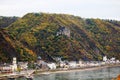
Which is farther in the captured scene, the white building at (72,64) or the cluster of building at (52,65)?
the white building at (72,64)

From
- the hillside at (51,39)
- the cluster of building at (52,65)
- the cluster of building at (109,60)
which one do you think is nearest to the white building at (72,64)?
the cluster of building at (52,65)

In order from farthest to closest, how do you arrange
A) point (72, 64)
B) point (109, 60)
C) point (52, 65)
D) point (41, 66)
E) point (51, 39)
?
point (109, 60), point (51, 39), point (72, 64), point (52, 65), point (41, 66)

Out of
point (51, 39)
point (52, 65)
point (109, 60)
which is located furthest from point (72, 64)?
point (109, 60)

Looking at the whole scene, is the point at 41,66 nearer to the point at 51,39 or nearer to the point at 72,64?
the point at 72,64

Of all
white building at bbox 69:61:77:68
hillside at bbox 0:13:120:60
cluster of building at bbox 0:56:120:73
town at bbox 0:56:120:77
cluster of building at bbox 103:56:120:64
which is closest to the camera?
town at bbox 0:56:120:77

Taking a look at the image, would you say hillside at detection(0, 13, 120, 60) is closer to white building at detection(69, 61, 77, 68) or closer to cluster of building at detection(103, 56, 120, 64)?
cluster of building at detection(103, 56, 120, 64)

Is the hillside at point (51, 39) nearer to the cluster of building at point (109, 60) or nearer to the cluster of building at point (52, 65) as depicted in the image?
the cluster of building at point (109, 60)

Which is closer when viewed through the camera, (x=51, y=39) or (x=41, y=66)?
(x=41, y=66)

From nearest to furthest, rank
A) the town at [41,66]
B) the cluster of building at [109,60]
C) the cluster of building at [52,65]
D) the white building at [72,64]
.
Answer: the town at [41,66], the cluster of building at [52,65], the white building at [72,64], the cluster of building at [109,60]

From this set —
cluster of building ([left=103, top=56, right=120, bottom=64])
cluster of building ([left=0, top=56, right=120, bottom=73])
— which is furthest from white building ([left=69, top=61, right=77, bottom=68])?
cluster of building ([left=103, top=56, right=120, bottom=64])
